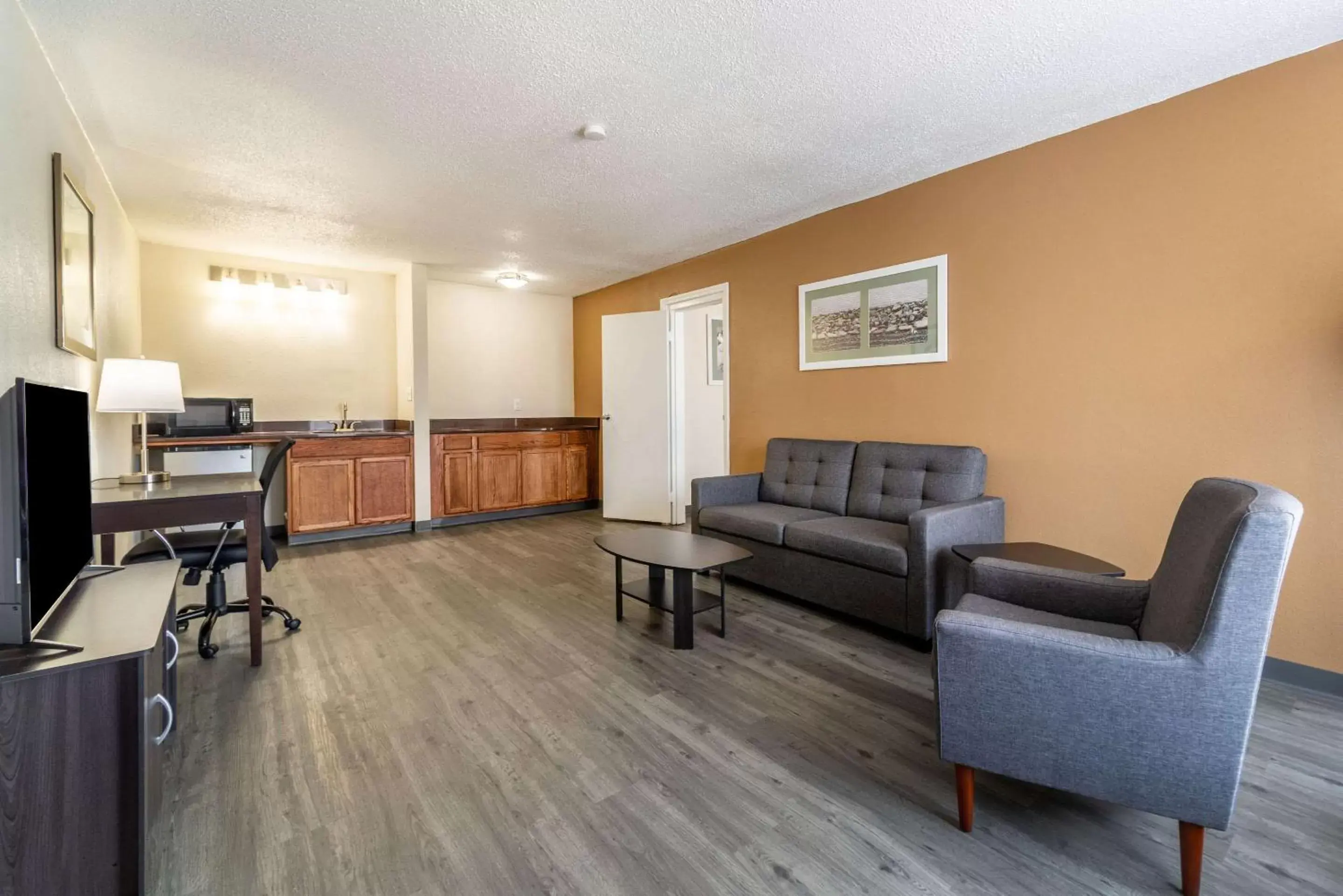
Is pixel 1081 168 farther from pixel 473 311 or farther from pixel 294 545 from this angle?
pixel 294 545

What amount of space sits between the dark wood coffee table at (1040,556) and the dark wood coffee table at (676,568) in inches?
38.4

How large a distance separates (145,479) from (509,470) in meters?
3.29

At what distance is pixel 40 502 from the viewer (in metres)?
1.33

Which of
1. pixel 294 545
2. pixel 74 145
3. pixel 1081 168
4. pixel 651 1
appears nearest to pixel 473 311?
pixel 294 545

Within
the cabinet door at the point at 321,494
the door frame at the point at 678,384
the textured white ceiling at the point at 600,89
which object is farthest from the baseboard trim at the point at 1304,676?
the cabinet door at the point at 321,494

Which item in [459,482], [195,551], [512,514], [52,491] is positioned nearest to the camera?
[52,491]

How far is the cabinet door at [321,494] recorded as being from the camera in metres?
4.79

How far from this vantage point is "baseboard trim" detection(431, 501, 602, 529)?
18.5 feet

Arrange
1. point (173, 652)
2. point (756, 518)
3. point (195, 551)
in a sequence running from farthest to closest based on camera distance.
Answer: point (756, 518) → point (195, 551) → point (173, 652)

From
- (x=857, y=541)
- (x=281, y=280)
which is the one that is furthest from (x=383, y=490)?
(x=857, y=541)

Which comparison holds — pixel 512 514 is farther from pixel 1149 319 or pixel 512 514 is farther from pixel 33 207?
pixel 1149 319

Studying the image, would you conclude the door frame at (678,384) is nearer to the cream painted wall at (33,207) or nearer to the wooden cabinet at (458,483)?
the wooden cabinet at (458,483)

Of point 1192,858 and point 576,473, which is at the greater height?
point 576,473

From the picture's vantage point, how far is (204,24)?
79.3 inches
